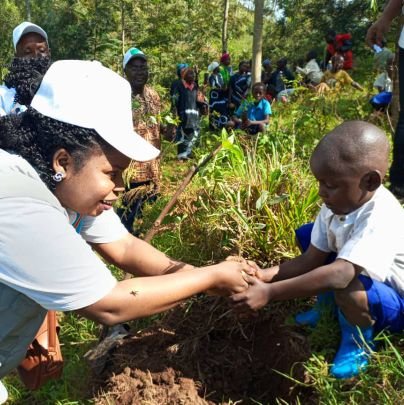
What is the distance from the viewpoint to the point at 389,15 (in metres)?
3.31

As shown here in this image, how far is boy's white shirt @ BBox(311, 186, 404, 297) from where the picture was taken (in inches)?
78.9

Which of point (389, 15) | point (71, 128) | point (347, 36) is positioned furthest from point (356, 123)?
point (347, 36)

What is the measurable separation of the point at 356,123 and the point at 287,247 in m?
0.98

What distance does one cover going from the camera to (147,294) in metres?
1.77

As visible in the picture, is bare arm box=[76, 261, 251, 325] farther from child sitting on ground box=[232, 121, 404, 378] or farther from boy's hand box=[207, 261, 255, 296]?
child sitting on ground box=[232, 121, 404, 378]

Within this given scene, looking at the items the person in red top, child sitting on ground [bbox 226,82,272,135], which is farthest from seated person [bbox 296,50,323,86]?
child sitting on ground [bbox 226,82,272,135]

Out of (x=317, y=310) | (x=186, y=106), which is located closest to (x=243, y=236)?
(x=317, y=310)

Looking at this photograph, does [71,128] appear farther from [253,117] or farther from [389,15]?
[253,117]

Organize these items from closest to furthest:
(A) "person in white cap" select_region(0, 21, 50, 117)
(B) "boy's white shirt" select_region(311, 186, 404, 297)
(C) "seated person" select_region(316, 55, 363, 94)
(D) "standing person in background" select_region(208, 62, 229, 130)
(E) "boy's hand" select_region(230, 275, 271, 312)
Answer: (A) "person in white cap" select_region(0, 21, 50, 117)
(B) "boy's white shirt" select_region(311, 186, 404, 297)
(E) "boy's hand" select_region(230, 275, 271, 312)
(C) "seated person" select_region(316, 55, 363, 94)
(D) "standing person in background" select_region(208, 62, 229, 130)

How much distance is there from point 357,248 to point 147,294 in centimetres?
85

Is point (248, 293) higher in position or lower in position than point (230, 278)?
lower

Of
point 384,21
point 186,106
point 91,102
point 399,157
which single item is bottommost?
point 186,106

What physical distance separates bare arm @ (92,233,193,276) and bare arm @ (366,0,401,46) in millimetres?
2111

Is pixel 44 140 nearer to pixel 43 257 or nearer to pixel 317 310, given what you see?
pixel 43 257
